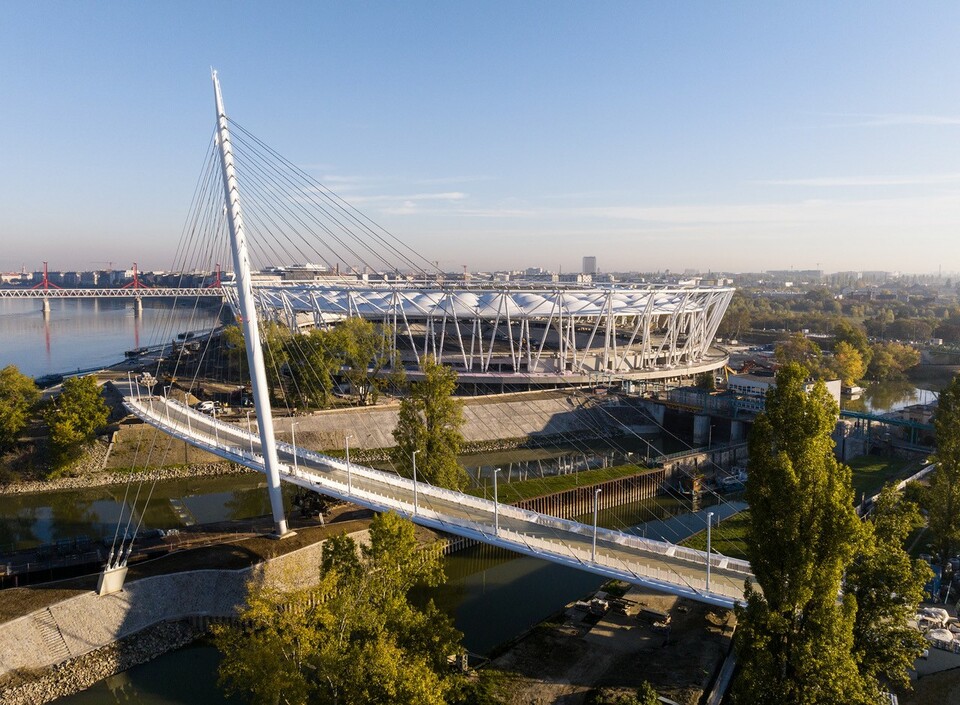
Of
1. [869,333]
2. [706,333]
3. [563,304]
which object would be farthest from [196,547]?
[869,333]

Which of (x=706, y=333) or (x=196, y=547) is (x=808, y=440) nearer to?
(x=196, y=547)

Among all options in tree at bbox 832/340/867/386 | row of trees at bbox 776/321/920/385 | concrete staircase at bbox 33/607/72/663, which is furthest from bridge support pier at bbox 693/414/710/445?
concrete staircase at bbox 33/607/72/663

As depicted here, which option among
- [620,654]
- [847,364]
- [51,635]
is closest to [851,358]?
[847,364]

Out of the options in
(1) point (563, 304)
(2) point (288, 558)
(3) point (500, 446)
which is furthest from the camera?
(1) point (563, 304)

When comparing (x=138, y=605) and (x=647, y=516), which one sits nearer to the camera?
(x=138, y=605)

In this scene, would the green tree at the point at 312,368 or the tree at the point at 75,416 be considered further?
the green tree at the point at 312,368

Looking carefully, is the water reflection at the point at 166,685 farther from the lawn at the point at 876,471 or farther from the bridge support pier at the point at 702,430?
the bridge support pier at the point at 702,430

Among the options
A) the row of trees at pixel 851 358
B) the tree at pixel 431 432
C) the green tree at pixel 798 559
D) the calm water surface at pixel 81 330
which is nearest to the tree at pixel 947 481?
the green tree at pixel 798 559
